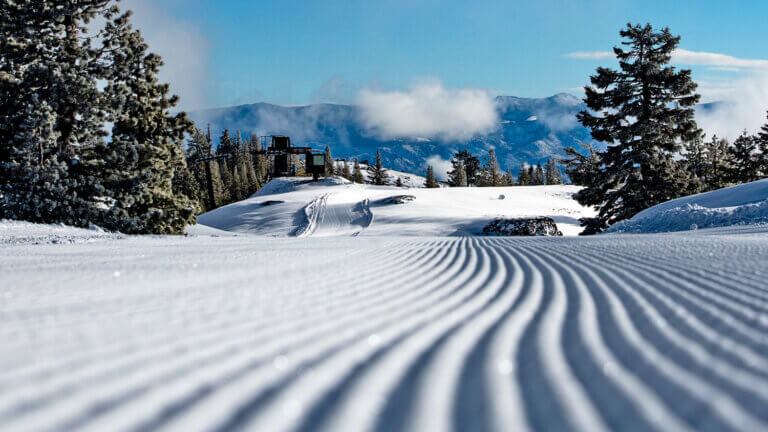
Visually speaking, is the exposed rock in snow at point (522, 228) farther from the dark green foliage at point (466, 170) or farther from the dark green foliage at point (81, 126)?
the dark green foliage at point (466, 170)

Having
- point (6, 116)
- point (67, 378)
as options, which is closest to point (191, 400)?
point (67, 378)

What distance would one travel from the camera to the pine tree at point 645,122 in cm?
1655

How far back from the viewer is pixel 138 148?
1142 centimetres

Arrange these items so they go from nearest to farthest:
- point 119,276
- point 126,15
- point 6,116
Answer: point 119,276, point 6,116, point 126,15

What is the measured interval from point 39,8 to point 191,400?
13.7 m

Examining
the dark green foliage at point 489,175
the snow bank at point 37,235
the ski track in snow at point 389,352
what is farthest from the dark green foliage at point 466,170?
the ski track in snow at point 389,352

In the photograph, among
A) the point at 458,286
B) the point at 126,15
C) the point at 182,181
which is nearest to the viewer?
the point at 458,286

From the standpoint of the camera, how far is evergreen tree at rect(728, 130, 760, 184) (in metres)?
32.0

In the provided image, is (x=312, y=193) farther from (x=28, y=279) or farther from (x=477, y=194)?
(x=28, y=279)

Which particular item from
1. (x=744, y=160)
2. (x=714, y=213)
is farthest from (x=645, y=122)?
(x=744, y=160)

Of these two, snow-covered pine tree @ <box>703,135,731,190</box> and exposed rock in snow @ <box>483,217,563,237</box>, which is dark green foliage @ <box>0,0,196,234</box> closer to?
exposed rock in snow @ <box>483,217,563,237</box>

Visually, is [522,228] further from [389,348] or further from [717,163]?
[717,163]

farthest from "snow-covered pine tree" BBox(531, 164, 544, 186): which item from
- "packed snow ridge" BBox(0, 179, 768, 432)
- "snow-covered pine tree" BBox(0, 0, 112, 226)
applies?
"packed snow ridge" BBox(0, 179, 768, 432)

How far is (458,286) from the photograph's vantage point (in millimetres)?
2594
